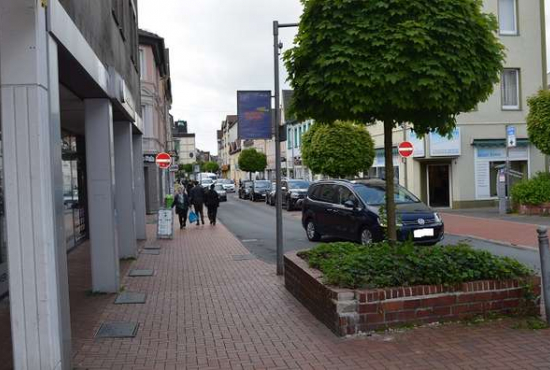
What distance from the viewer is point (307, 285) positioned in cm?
742

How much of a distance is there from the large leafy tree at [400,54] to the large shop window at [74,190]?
9695 mm

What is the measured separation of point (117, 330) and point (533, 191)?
63.3 ft

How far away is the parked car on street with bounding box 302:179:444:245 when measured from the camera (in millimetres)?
13328

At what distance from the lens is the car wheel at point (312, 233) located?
55.1ft

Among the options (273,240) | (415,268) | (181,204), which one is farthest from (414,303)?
(181,204)

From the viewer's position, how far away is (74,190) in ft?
55.4

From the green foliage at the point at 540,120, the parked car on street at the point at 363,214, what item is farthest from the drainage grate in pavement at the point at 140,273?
the green foliage at the point at 540,120

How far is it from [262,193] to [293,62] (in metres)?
37.3

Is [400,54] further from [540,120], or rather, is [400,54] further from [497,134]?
[497,134]

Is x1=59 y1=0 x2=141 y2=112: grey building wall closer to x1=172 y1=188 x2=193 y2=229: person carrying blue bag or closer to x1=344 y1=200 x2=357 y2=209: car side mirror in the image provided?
x1=344 y1=200 x2=357 y2=209: car side mirror

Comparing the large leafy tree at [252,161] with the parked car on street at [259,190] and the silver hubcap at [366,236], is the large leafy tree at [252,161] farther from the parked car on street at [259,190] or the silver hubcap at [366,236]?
the silver hubcap at [366,236]

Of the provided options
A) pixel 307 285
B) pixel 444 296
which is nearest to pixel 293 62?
pixel 307 285

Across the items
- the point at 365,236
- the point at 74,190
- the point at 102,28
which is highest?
the point at 102,28

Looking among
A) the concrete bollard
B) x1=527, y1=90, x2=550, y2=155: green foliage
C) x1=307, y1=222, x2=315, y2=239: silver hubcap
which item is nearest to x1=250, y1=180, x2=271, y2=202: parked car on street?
x1=527, y1=90, x2=550, y2=155: green foliage
